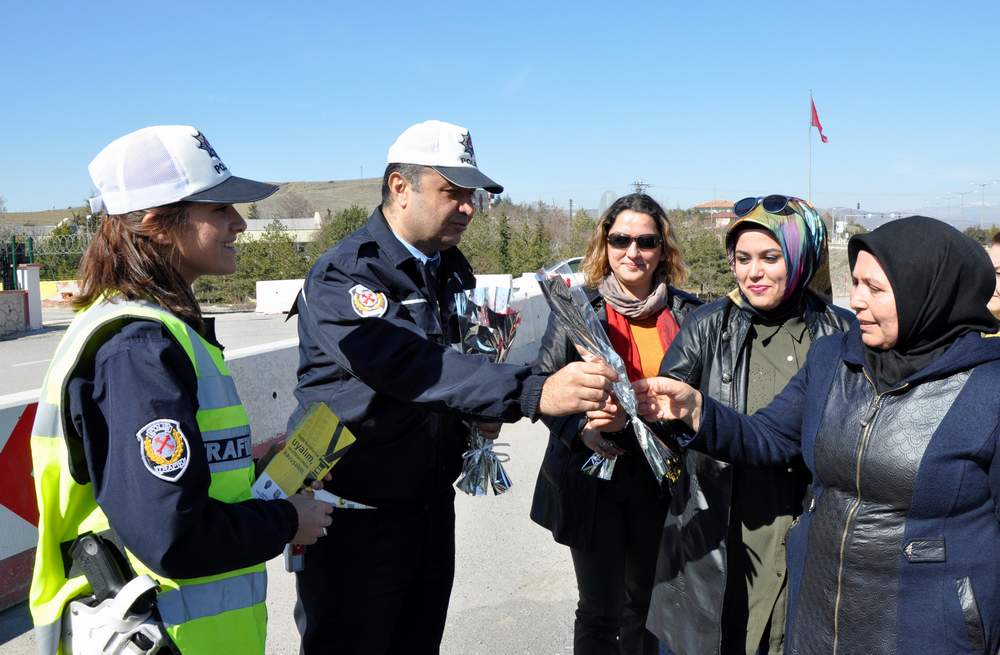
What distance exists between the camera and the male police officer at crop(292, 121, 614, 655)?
2.62m

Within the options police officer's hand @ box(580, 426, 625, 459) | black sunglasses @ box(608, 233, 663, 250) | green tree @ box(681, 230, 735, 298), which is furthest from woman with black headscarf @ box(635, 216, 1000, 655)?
green tree @ box(681, 230, 735, 298)

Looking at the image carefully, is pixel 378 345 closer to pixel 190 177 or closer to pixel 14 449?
pixel 190 177

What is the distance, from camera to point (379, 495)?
287cm

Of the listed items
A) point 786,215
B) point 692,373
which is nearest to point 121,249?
point 692,373

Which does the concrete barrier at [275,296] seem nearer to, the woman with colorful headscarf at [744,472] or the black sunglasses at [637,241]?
the black sunglasses at [637,241]

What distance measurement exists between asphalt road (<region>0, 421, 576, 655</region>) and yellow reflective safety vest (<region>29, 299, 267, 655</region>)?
2.41 metres

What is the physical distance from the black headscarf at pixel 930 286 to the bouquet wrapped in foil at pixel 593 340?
30.0 inches

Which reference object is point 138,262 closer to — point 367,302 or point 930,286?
point 367,302

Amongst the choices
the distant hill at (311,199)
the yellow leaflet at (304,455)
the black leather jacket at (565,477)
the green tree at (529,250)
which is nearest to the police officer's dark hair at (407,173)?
the black leather jacket at (565,477)

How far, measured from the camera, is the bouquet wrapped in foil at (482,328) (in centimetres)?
301

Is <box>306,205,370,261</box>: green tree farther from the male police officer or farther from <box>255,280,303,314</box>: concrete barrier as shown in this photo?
the male police officer

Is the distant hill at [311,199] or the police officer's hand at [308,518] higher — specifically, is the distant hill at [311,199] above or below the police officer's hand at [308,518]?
above

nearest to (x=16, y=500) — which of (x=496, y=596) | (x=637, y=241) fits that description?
(x=496, y=596)

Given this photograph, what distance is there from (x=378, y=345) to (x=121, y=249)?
855 millimetres
